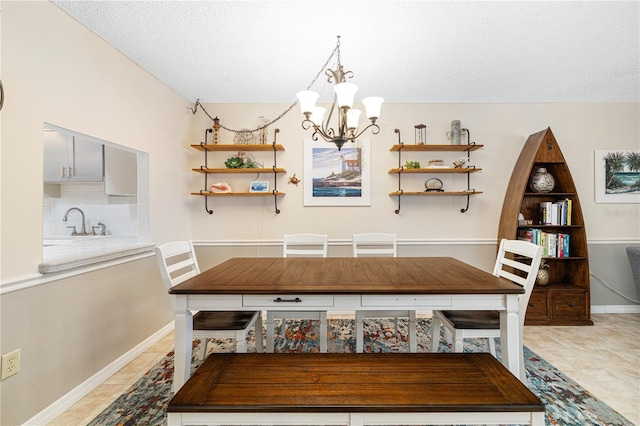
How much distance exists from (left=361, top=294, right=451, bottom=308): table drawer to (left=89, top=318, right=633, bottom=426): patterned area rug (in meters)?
0.96

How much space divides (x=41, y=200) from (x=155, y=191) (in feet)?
3.36

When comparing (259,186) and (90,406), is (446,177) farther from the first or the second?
(90,406)

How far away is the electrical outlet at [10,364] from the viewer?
54.6 inches

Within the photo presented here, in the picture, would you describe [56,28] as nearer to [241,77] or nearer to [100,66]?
[100,66]

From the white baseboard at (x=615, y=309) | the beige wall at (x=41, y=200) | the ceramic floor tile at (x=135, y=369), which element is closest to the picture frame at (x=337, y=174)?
the beige wall at (x=41, y=200)

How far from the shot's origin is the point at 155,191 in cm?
260

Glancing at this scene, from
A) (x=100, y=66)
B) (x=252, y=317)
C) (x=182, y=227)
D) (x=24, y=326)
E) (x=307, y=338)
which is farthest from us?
(x=182, y=227)

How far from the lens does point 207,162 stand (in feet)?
10.7

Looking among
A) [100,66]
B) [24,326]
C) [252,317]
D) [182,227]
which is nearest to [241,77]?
[100,66]

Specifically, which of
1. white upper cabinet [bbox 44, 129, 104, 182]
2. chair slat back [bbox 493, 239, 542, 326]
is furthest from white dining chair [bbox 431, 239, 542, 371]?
white upper cabinet [bbox 44, 129, 104, 182]

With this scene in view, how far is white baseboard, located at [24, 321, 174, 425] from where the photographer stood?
157 centimetres

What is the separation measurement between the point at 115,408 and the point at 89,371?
356mm

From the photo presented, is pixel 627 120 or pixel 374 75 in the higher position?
pixel 374 75

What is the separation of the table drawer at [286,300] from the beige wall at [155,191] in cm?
118
